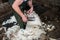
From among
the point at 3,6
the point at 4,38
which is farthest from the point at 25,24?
the point at 3,6

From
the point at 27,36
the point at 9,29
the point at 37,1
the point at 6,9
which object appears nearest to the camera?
the point at 27,36

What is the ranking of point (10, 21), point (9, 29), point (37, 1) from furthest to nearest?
point (37, 1) → point (10, 21) → point (9, 29)

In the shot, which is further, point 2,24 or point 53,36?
point 2,24

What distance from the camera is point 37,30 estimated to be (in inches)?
115

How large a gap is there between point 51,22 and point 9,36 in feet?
2.80

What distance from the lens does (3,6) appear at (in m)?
3.77

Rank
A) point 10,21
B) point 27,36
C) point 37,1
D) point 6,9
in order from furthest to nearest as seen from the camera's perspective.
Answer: point 37,1 < point 6,9 < point 10,21 < point 27,36

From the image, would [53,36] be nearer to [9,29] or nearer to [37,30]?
[37,30]

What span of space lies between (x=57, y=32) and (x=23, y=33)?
61cm

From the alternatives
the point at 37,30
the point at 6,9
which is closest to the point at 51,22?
the point at 37,30

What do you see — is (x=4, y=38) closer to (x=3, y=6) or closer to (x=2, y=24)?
(x=2, y=24)

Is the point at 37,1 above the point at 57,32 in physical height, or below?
above

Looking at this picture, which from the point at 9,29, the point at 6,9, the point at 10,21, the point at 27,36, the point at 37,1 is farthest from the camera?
the point at 37,1

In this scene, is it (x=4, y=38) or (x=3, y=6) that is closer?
(x=4, y=38)
